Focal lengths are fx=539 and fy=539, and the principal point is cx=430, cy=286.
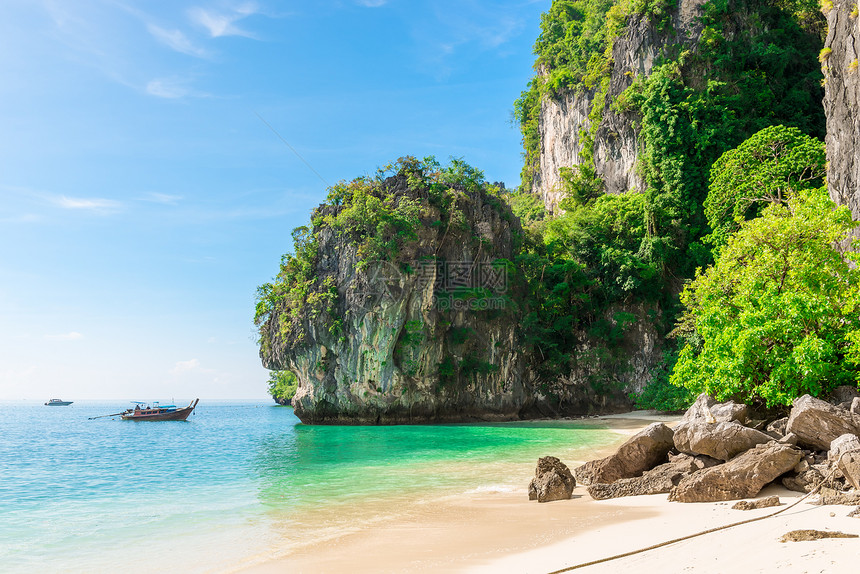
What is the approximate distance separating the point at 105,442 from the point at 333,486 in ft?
60.5

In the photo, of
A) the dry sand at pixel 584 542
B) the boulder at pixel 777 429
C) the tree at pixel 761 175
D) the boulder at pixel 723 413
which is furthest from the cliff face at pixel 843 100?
the dry sand at pixel 584 542

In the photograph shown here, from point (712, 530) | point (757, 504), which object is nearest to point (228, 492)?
point (712, 530)

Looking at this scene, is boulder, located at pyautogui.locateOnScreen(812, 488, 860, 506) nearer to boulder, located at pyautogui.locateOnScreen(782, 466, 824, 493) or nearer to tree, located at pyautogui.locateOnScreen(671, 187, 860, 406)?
boulder, located at pyautogui.locateOnScreen(782, 466, 824, 493)

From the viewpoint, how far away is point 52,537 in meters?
7.15

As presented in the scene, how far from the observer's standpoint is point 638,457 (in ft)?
27.0

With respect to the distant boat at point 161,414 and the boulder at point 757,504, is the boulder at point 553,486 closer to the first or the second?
the boulder at point 757,504

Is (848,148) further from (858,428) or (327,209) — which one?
(327,209)

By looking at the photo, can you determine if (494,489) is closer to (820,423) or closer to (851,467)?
(820,423)

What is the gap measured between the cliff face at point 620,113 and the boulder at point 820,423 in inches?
877

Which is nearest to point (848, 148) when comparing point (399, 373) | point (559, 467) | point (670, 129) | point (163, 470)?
point (670, 129)

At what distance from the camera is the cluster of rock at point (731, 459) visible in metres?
6.29

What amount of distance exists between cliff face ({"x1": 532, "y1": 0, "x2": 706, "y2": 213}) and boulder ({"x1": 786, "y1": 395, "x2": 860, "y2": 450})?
22271mm

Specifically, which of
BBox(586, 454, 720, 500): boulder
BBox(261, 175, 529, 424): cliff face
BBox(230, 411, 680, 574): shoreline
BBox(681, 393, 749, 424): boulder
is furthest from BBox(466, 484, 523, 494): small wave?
BBox(261, 175, 529, 424): cliff face

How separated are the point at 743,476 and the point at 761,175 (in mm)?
18486
